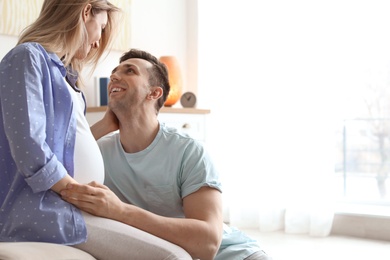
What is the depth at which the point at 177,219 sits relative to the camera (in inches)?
73.5

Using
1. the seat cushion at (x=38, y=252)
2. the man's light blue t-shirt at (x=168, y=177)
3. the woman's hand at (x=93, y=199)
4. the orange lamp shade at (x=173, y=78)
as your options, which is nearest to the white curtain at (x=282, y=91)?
the orange lamp shade at (x=173, y=78)

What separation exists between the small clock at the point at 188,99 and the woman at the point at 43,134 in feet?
8.06

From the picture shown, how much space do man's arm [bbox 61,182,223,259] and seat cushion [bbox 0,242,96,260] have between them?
0.15 m

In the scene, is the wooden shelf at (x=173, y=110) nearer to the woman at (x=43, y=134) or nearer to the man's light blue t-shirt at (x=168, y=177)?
the man's light blue t-shirt at (x=168, y=177)

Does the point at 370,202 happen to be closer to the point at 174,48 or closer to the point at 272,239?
the point at 272,239

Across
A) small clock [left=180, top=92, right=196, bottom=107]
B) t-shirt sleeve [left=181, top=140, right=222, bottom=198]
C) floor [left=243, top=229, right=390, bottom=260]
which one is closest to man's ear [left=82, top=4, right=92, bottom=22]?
t-shirt sleeve [left=181, top=140, right=222, bottom=198]

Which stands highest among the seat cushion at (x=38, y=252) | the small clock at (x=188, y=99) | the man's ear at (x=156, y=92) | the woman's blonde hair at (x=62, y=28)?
the woman's blonde hair at (x=62, y=28)

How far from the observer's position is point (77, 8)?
1777mm

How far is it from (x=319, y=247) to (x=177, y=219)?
204cm

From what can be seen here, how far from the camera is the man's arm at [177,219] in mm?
1694

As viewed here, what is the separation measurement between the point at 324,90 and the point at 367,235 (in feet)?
3.33

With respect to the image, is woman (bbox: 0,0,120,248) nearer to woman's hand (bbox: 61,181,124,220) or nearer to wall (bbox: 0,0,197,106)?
woman's hand (bbox: 61,181,124,220)

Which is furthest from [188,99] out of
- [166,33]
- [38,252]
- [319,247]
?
[38,252]

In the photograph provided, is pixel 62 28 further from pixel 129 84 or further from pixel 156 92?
pixel 156 92
